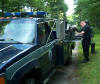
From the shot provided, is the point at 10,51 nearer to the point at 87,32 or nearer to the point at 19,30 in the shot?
the point at 19,30

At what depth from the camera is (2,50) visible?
4727 millimetres

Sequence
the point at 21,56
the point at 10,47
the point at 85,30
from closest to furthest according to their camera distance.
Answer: the point at 21,56 < the point at 10,47 < the point at 85,30

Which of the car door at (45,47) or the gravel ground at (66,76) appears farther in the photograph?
the gravel ground at (66,76)

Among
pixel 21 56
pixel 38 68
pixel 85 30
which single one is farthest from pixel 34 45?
pixel 85 30

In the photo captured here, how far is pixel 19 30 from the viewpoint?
5.86m

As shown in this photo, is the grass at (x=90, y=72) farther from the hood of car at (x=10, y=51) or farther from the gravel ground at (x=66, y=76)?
the hood of car at (x=10, y=51)

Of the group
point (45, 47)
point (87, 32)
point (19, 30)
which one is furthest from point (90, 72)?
point (19, 30)

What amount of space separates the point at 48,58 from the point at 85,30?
12.2ft

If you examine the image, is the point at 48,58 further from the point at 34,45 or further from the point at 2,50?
the point at 2,50

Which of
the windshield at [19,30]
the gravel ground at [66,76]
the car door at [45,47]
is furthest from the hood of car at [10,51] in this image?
the gravel ground at [66,76]

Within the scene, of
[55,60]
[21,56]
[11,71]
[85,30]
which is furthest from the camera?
[85,30]

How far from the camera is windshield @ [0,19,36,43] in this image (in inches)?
222

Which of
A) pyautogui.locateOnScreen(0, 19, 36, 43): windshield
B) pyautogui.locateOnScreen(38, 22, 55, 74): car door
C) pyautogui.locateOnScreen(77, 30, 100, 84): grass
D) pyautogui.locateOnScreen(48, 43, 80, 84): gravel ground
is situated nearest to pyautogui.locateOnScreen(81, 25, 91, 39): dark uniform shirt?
pyautogui.locateOnScreen(77, 30, 100, 84): grass

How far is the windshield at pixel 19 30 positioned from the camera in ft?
18.5
